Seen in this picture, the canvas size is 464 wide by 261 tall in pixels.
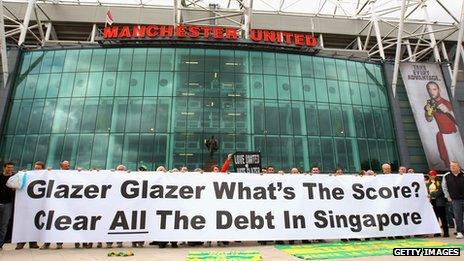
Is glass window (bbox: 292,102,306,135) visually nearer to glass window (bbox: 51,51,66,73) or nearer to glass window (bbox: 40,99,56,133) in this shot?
glass window (bbox: 40,99,56,133)

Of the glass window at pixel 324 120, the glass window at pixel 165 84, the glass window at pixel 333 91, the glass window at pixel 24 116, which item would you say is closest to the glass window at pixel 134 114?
the glass window at pixel 165 84

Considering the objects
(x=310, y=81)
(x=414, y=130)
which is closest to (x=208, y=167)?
(x=310, y=81)

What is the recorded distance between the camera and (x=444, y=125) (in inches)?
1069

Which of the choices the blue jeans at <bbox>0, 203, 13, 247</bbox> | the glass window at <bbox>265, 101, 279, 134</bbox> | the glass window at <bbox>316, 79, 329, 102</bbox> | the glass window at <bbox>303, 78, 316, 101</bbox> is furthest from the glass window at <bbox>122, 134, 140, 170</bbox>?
the blue jeans at <bbox>0, 203, 13, 247</bbox>

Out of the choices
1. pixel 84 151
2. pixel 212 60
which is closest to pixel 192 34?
pixel 212 60

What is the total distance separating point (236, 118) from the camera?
25.0 m

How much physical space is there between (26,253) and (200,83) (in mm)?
20263

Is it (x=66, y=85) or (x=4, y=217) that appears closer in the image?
(x=4, y=217)

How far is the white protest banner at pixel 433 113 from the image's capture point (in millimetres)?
26181

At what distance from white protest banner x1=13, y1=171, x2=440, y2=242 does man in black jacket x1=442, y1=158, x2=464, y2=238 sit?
790 mm

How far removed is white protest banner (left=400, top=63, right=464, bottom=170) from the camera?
26181 millimetres

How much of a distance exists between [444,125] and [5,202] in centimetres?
3082

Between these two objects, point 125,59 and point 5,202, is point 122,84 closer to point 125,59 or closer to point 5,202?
point 125,59

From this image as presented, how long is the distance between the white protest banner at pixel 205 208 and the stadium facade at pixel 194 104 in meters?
16.1
